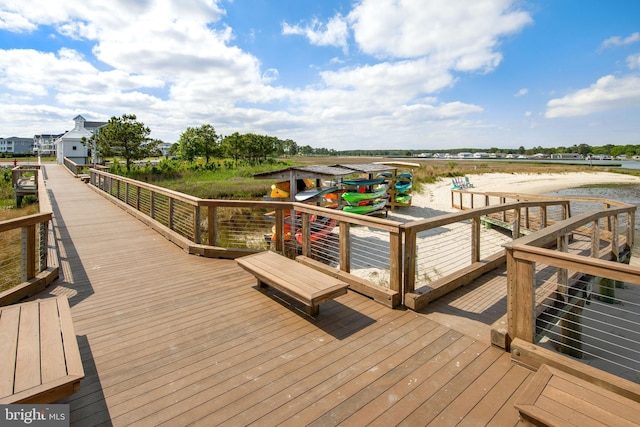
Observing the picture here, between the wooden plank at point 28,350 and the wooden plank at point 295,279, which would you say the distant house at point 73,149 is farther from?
the wooden plank at point 28,350

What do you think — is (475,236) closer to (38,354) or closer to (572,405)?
(572,405)

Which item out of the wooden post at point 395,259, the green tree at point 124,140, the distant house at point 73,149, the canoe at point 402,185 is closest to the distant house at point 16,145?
the distant house at point 73,149

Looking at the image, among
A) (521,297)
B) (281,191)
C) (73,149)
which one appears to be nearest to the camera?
(521,297)

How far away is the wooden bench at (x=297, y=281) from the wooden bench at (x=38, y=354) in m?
1.82

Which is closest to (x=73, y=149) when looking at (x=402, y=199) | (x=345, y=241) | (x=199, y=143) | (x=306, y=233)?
(x=199, y=143)

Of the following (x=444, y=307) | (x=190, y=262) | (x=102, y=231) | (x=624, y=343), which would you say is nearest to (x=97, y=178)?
(x=102, y=231)

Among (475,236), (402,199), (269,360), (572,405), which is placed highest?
(402,199)

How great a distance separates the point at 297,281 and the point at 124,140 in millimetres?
34545

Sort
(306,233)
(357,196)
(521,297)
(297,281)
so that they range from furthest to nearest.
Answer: (357,196) → (306,233) → (297,281) → (521,297)

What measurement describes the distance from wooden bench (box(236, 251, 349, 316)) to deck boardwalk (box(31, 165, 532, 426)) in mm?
333

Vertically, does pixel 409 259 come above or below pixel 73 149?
below

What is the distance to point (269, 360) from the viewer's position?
2945mm

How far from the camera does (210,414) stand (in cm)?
231

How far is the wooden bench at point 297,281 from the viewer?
135 inches
